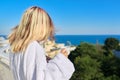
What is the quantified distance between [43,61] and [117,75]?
441 cm

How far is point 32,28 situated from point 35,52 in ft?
0.48

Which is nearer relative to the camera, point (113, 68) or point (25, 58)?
point (25, 58)

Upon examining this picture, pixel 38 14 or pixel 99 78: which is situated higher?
pixel 38 14

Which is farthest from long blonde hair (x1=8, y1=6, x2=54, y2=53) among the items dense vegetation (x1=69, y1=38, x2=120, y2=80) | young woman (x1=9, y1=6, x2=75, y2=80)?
dense vegetation (x1=69, y1=38, x2=120, y2=80)

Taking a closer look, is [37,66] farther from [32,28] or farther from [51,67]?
[32,28]

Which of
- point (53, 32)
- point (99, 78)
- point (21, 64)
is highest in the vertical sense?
point (53, 32)

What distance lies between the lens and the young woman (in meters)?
2.33

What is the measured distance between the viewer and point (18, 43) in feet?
7.89

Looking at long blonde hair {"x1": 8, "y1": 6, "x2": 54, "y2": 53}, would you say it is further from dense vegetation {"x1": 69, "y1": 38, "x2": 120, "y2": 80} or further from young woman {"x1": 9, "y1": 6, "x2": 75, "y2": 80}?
dense vegetation {"x1": 69, "y1": 38, "x2": 120, "y2": 80}

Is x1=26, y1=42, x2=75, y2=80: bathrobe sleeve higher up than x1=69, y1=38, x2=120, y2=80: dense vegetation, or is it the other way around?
Answer: x1=26, y1=42, x2=75, y2=80: bathrobe sleeve

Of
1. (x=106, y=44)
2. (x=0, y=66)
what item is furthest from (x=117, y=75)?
(x=106, y=44)

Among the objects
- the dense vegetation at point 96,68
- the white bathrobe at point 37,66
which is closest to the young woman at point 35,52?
the white bathrobe at point 37,66

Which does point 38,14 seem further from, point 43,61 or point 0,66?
point 0,66

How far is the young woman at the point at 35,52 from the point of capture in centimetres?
233
